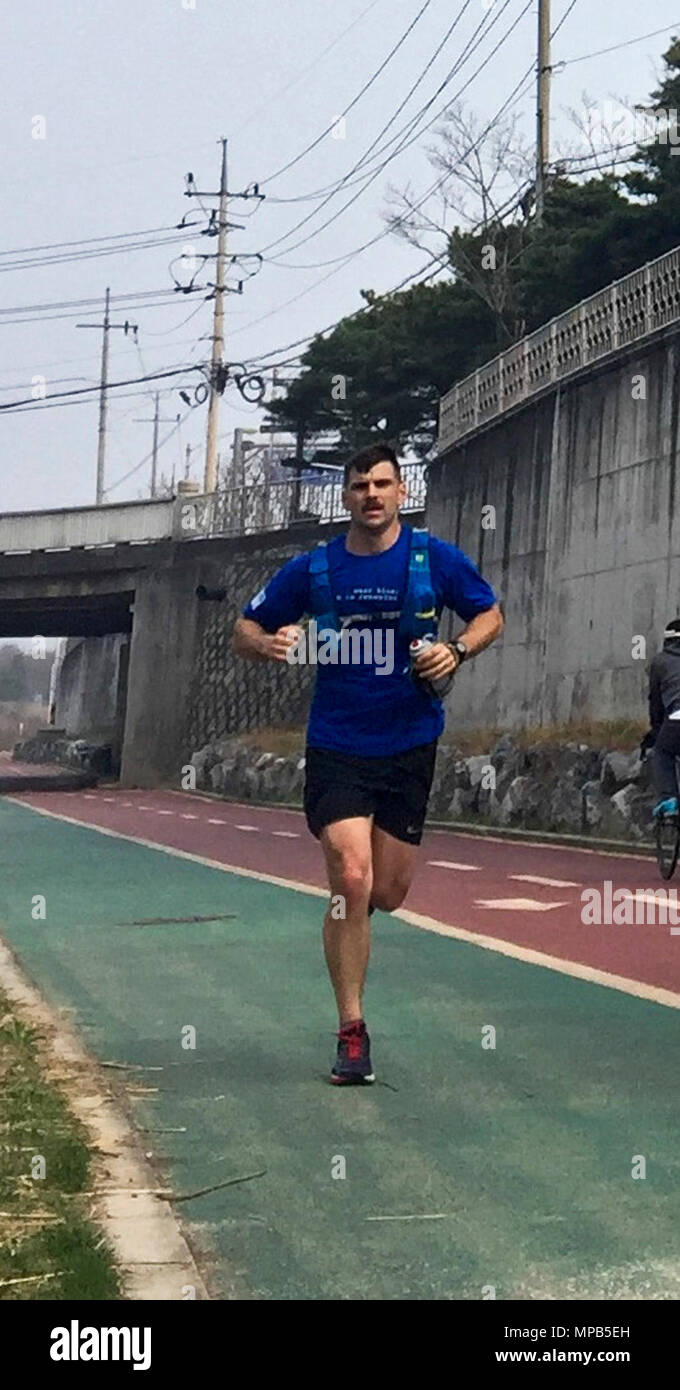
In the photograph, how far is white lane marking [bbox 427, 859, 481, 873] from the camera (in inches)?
821

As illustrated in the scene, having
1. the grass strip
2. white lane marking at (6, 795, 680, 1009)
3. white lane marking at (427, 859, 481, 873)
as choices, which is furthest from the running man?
white lane marking at (427, 859, 481, 873)

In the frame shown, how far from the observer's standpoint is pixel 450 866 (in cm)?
2153

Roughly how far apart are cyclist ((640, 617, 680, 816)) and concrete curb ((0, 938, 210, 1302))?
28.0 ft

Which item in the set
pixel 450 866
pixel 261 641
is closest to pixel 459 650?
pixel 261 641

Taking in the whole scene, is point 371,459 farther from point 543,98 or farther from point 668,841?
point 543,98

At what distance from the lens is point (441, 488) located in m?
42.4

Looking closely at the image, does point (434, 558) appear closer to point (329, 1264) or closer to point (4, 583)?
point (329, 1264)

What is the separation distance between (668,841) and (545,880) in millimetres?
1169

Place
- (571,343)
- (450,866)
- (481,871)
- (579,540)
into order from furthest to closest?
(571,343) < (579,540) < (450,866) < (481,871)

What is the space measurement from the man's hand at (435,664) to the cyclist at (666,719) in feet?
32.3

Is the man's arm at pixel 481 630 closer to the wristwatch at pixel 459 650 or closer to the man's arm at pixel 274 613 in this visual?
the wristwatch at pixel 459 650

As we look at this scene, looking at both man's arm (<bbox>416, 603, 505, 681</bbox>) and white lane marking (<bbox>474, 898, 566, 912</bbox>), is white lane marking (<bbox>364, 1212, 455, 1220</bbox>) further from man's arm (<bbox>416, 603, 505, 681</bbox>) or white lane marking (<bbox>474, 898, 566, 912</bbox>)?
white lane marking (<bbox>474, 898, 566, 912</bbox>)

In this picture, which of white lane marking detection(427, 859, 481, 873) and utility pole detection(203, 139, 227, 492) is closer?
white lane marking detection(427, 859, 481, 873)
